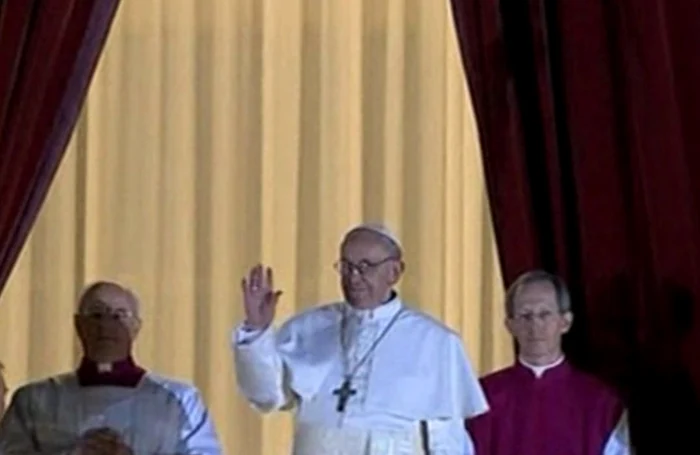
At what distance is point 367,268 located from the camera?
4.18 m

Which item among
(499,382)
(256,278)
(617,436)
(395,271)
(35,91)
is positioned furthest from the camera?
(35,91)

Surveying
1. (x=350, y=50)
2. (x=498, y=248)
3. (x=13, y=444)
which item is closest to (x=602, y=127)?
(x=498, y=248)

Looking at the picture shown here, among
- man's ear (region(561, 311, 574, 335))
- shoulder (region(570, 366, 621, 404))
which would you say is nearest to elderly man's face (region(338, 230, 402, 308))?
man's ear (region(561, 311, 574, 335))

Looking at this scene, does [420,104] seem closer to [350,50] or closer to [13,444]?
[350,50]

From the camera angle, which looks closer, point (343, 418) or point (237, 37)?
point (343, 418)

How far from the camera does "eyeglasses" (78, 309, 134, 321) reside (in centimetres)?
432

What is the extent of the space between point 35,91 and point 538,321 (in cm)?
151

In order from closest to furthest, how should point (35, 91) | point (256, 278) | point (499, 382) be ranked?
point (256, 278), point (499, 382), point (35, 91)

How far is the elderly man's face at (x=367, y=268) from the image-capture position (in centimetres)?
416

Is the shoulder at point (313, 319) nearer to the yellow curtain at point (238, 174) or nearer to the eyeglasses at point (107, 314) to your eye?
the eyeglasses at point (107, 314)

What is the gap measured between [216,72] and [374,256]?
1.26 meters

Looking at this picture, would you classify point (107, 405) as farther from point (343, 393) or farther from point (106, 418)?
point (343, 393)

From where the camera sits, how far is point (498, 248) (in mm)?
4824

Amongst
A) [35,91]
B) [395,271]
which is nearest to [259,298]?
[395,271]
